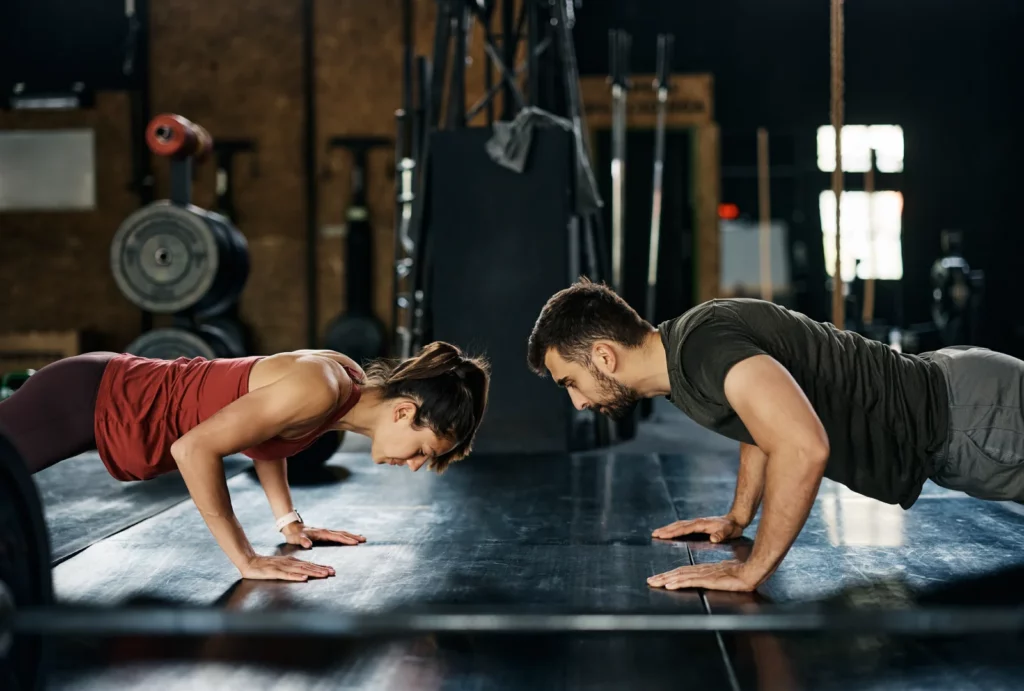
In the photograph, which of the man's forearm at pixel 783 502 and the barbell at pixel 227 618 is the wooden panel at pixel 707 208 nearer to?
the man's forearm at pixel 783 502

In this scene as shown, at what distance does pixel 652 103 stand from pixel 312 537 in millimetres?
6414

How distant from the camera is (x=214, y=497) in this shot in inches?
79.0

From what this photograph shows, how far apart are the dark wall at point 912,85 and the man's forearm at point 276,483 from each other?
21.9 ft

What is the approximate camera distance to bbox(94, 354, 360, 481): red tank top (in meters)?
2.23

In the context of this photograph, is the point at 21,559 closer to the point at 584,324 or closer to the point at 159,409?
the point at 159,409

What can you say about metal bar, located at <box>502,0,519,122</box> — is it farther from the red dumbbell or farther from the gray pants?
the gray pants

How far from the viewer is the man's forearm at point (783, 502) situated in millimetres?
1754

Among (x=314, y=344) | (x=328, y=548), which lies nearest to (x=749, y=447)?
(x=328, y=548)

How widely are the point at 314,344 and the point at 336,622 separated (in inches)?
275

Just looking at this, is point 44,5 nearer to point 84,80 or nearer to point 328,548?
point 84,80

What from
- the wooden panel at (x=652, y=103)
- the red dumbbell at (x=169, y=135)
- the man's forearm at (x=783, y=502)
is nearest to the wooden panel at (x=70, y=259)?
the red dumbbell at (x=169, y=135)

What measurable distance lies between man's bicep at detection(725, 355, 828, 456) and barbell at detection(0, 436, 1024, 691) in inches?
17.4

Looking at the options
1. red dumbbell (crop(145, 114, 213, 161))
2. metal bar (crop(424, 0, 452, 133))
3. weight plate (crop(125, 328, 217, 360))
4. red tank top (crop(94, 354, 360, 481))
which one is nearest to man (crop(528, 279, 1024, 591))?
red tank top (crop(94, 354, 360, 481))

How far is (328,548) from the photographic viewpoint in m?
2.44
